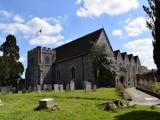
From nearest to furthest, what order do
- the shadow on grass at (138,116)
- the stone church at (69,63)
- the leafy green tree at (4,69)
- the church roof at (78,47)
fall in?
1. the shadow on grass at (138,116)
2. the stone church at (69,63)
3. the church roof at (78,47)
4. the leafy green tree at (4,69)

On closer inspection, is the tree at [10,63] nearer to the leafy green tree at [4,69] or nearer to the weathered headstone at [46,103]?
the leafy green tree at [4,69]

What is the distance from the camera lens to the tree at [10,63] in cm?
6762

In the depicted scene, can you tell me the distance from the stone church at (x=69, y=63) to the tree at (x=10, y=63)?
196 inches

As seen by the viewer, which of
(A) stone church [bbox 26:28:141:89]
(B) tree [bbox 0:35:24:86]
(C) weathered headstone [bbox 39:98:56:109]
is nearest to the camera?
(C) weathered headstone [bbox 39:98:56:109]

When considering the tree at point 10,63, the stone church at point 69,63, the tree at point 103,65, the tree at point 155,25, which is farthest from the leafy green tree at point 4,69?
the tree at point 155,25

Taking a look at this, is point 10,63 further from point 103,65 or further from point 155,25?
point 155,25

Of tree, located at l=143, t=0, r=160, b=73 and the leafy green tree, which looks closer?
tree, located at l=143, t=0, r=160, b=73

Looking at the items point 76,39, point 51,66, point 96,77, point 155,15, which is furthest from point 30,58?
point 155,15

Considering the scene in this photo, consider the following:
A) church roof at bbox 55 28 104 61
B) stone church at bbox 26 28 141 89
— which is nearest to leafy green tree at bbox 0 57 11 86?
stone church at bbox 26 28 141 89

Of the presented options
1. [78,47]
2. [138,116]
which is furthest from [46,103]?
[78,47]

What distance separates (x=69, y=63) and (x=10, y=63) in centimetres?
1757

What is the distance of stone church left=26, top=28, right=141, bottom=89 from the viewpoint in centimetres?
5641

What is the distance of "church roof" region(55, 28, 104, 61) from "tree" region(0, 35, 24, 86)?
12.3 meters

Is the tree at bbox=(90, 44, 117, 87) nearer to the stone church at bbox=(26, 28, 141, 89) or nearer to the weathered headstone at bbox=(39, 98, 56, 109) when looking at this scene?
the stone church at bbox=(26, 28, 141, 89)
